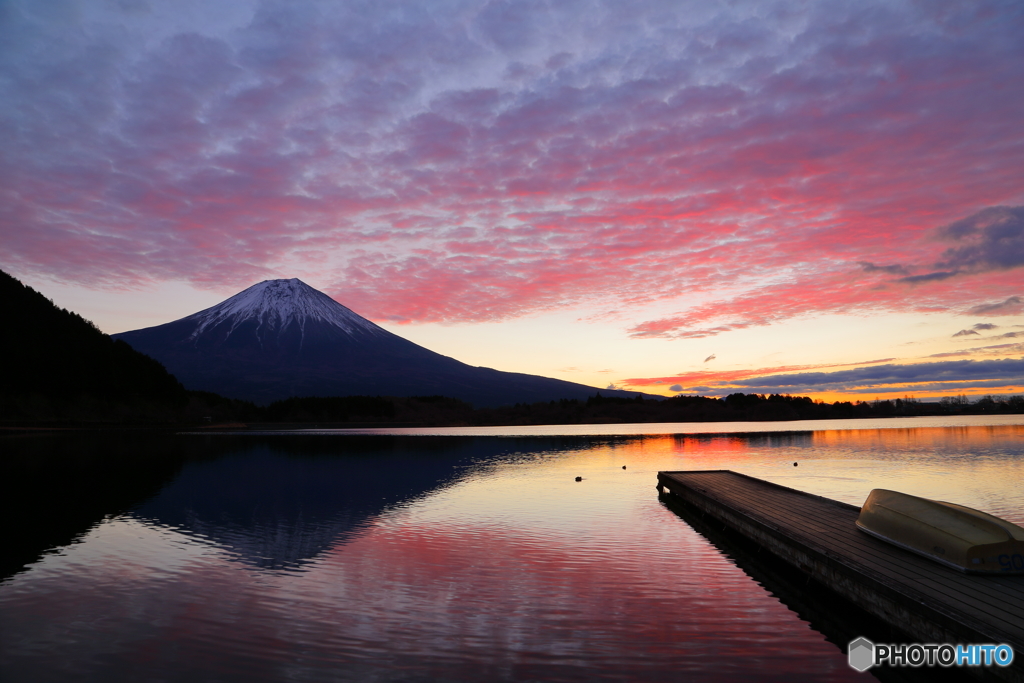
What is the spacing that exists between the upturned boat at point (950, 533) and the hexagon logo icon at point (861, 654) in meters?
2.38

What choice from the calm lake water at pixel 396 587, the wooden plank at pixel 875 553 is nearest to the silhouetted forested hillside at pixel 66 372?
the calm lake water at pixel 396 587

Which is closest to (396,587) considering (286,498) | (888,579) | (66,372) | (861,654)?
(861,654)

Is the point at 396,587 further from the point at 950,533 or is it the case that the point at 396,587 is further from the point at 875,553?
the point at 950,533

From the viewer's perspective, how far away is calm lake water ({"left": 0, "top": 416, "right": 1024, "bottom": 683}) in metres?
10.2

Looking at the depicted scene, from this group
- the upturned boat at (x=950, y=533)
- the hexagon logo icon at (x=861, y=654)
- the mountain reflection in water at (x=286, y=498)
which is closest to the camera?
the hexagon logo icon at (x=861, y=654)

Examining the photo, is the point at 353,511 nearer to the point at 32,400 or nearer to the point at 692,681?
the point at 692,681

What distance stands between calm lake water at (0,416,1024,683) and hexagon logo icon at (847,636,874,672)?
0.64 ft

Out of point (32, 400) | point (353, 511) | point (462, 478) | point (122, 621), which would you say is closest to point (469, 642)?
point (122, 621)

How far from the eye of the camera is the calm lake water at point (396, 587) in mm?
10180

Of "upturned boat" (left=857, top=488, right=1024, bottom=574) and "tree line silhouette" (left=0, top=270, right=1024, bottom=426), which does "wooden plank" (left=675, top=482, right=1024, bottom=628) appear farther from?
"tree line silhouette" (left=0, top=270, right=1024, bottom=426)

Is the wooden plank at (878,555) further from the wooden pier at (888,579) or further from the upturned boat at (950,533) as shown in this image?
the upturned boat at (950,533)

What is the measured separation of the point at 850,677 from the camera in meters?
9.89

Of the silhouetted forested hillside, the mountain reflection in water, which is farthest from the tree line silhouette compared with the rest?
the mountain reflection in water

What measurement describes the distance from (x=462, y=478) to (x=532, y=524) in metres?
15.9
